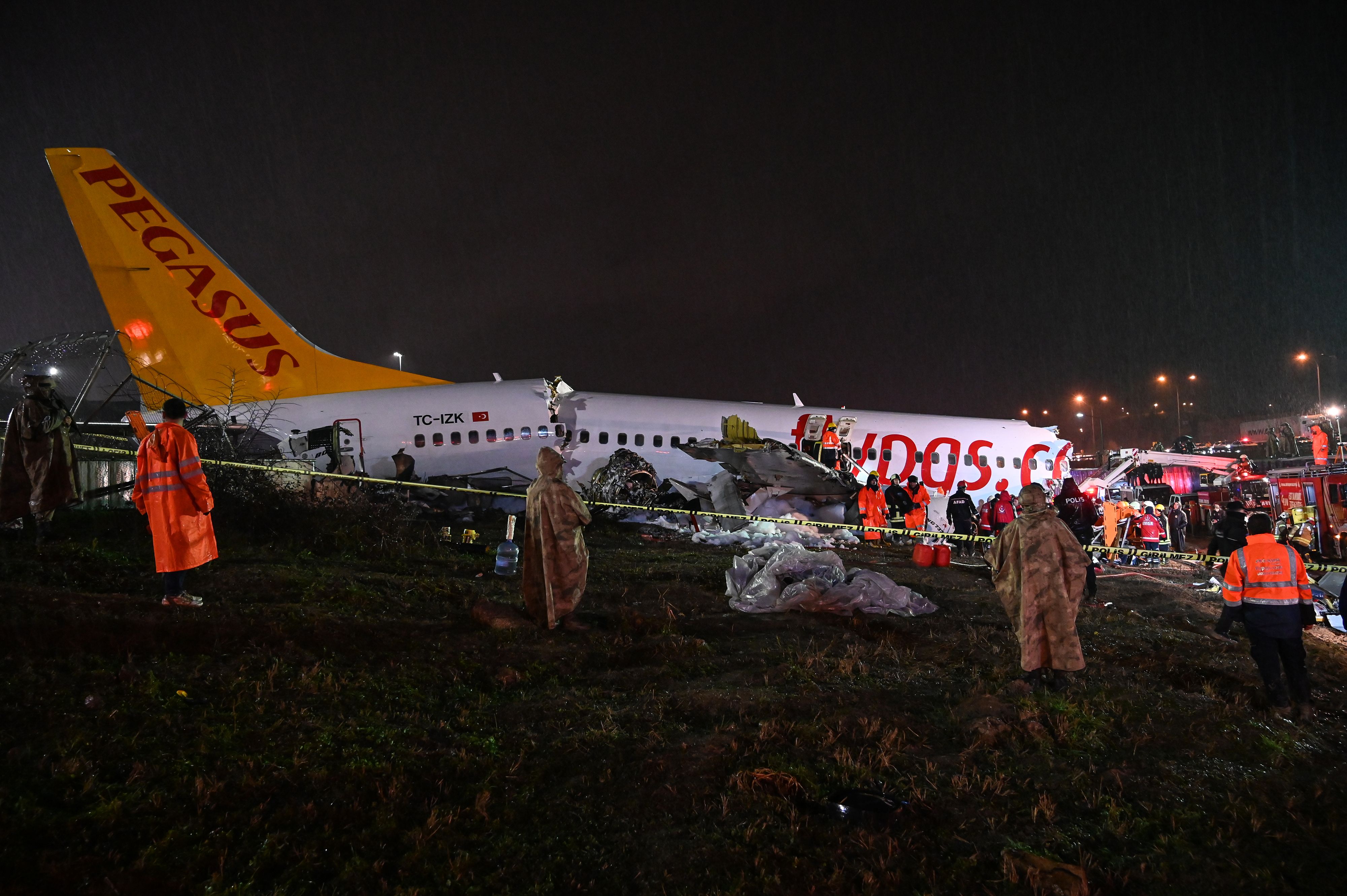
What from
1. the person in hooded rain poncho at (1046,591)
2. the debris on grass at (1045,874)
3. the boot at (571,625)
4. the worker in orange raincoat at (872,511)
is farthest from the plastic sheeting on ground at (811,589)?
the worker in orange raincoat at (872,511)

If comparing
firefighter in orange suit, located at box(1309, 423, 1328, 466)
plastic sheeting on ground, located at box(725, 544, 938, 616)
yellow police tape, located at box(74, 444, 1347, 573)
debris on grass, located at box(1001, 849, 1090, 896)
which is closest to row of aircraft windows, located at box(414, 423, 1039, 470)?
yellow police tape, located at box(74, 444, 1347, 573)

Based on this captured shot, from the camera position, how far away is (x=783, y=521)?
577 inches

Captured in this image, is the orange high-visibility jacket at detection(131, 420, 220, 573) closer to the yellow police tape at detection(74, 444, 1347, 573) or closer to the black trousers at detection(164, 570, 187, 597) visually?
the black trousers at detection(164, 570, 187, 597)

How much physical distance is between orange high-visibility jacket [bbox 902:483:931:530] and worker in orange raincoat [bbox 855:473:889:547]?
1.92ft

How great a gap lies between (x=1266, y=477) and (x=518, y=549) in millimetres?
20915

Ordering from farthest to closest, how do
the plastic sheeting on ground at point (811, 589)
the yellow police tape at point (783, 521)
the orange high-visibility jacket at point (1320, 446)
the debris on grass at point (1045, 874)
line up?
the orange high-visibility jacket at point (1320, 446) → the yellow police tape at point (783, 521) → the plastic sheeting on ground at point (811, 589) → the debris on grass at point (1045, 874)

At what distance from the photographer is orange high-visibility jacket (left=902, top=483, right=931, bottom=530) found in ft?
47.9

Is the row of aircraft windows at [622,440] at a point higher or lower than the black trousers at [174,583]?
higher

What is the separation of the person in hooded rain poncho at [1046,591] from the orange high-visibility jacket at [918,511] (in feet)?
30.5

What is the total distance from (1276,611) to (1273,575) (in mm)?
287

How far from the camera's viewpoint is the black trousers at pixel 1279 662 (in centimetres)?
528

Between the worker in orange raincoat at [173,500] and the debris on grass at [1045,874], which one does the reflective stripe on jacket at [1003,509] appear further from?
the worker in orange raincoat at [173,500]

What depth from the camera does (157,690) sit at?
393 centimetres

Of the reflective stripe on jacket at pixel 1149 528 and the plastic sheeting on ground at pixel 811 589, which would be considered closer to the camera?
the plastic sheeting on ground at pixel 811 589
